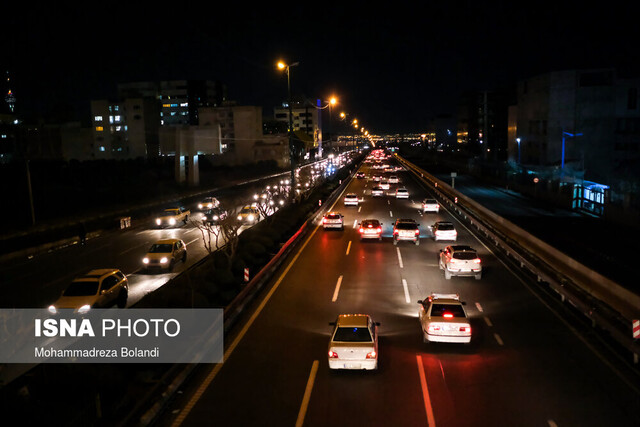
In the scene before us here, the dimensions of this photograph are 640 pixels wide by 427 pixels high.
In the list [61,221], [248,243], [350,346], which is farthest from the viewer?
[61,221]

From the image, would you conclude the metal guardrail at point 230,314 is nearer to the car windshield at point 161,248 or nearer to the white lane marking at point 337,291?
the white lane marking at point 337,291

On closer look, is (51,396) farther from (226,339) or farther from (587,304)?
(587,304)

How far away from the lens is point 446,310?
47.5 feet

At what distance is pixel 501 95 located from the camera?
152125 millimetres

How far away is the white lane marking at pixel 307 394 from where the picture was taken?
10.3 m

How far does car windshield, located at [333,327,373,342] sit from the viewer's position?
12586 millimetres

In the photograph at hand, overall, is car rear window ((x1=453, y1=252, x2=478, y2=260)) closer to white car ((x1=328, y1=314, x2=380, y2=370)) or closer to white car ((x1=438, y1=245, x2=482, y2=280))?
white car ((x1=438, y1=245, x2=482, y2=280))

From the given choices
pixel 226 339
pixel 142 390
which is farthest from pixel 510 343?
pixel 142 390

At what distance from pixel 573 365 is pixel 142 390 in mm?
9963

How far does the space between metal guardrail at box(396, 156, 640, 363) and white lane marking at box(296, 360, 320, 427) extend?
762 cm

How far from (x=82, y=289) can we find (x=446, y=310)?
11.7 meters

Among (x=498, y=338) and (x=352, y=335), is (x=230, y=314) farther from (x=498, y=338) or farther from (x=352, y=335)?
(x=498, y=338)

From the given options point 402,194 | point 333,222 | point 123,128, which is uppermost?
point 123,128

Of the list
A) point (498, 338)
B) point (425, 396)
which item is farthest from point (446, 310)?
point (425, 396)
